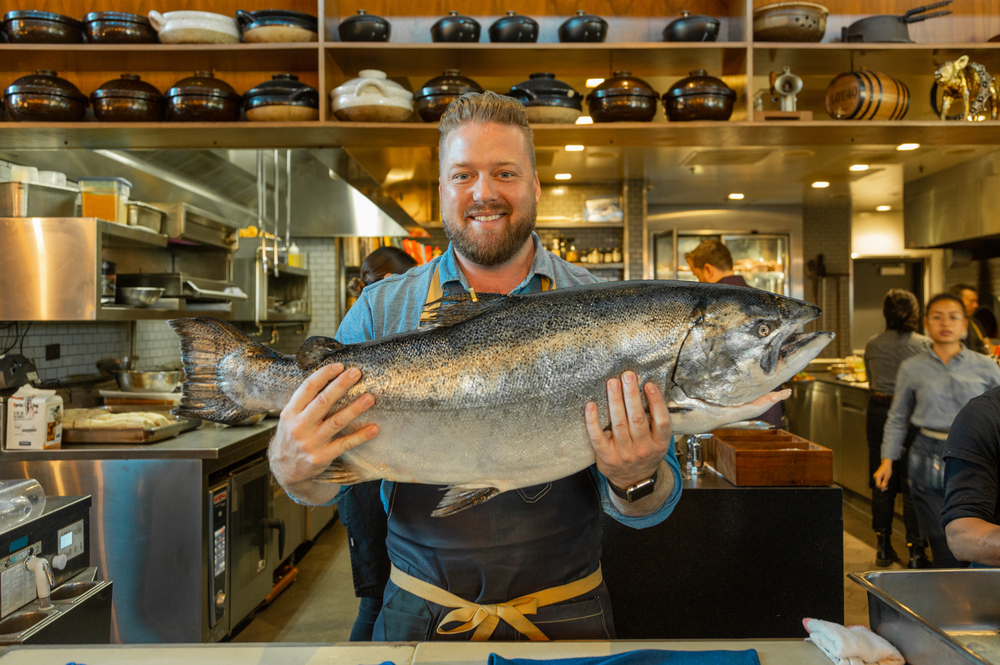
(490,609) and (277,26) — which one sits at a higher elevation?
(277,26)

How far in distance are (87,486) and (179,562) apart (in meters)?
0.59

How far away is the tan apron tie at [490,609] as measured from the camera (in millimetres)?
1461

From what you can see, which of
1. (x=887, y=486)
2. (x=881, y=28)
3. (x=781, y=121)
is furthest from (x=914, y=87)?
(x=887, y=486)

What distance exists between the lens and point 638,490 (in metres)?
1.36

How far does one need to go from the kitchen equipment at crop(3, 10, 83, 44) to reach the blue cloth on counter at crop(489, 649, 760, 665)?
11.8 feet

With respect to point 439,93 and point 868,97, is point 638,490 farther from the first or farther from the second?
point 868,97

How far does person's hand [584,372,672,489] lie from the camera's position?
119cm

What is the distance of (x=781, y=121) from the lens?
3.38 metres

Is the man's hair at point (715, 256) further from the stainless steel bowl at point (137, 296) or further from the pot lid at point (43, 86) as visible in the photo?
the pot lid at point (43, 86)

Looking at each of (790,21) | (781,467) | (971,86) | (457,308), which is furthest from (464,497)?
(971,86)

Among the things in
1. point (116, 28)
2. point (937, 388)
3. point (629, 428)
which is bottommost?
point (937, 388)

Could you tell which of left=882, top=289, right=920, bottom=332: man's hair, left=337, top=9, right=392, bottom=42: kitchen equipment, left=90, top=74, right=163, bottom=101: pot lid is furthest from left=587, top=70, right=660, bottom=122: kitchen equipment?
left=882, top=289, right=920, bottom=332: man's hair

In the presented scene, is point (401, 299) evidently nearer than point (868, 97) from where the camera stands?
Yes

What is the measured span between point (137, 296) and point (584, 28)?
2.97 m
